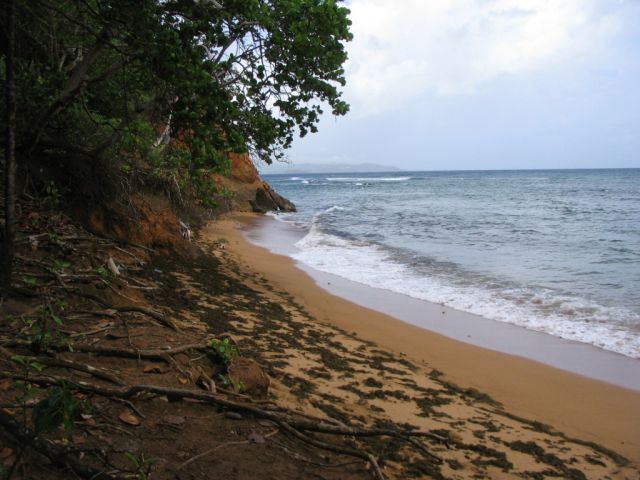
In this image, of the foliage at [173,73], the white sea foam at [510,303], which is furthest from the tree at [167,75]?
the white sea foam at [510,303]

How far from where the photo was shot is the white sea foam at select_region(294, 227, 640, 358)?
736 centimetres

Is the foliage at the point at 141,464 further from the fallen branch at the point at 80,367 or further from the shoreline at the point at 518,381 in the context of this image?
the shoreline at the point at 518,381

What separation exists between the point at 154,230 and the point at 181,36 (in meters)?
5.20

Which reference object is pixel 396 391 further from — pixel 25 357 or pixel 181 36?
pixel 181 36

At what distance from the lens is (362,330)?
725 centimetres

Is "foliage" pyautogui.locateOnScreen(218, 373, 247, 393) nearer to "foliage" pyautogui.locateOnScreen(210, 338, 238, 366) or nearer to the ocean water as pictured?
"foliage" pyautogui.locateOnScreen(210, 338, 238, 366)

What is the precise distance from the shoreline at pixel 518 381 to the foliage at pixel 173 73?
302cm

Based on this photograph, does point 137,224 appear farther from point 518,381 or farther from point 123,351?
point 518,381

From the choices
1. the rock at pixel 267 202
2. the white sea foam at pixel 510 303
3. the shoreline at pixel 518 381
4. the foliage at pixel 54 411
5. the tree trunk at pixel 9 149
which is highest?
the tree trunk at pixel 9 149

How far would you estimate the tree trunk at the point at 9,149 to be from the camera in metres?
3.70

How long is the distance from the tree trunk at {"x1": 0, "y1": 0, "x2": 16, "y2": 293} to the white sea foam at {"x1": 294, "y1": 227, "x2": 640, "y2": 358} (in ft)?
22.8

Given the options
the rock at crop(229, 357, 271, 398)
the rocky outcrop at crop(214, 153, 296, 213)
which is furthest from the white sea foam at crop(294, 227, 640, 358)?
the rocky outcrop at crop(214, 153, 296, 213)

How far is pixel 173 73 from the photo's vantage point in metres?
4.01

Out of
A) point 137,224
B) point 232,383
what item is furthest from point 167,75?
point 137,224
